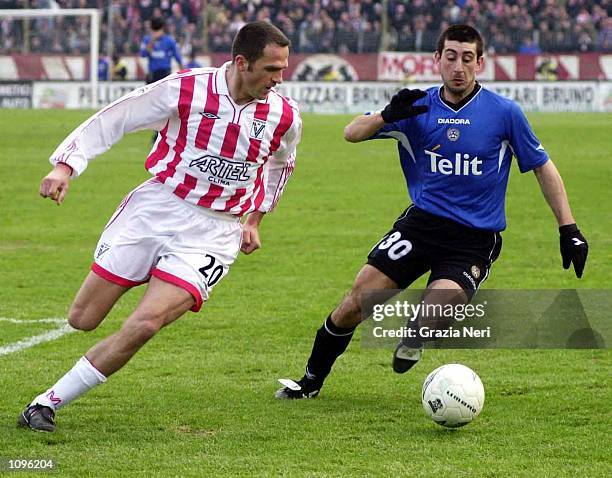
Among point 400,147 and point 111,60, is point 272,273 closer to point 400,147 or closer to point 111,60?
point 400,147

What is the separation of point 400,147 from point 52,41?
99.7 feet

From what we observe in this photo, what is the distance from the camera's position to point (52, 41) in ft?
116

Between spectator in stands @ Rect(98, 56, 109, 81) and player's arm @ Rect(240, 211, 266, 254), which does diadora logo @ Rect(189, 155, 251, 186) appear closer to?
player's arm @ Rect(240, 211, 266, 254)

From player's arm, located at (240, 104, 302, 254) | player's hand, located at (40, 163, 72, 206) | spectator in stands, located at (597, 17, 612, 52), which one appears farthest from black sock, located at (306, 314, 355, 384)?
spectator in stands, located at (597, 17, 612, 52)

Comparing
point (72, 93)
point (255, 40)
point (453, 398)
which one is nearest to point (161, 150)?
point (255, 40)

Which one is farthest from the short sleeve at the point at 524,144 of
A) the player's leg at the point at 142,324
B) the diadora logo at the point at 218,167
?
the player's leg at the point at 142,324

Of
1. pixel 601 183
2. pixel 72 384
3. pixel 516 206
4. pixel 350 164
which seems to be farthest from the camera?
pixel 350 164

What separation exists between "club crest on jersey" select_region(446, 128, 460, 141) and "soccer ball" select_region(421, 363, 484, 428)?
1.26 m

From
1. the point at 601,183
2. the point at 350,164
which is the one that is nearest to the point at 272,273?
the point at 601,183

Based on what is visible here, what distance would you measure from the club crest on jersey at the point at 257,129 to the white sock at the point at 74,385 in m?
1.39

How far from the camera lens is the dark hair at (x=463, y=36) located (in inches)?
243

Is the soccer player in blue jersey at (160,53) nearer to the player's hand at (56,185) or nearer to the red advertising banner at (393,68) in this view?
the red advertising banner at (393,68)

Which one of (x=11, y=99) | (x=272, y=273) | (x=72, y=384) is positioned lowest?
(x=11, y=99)

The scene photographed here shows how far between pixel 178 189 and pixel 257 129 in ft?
1.65
